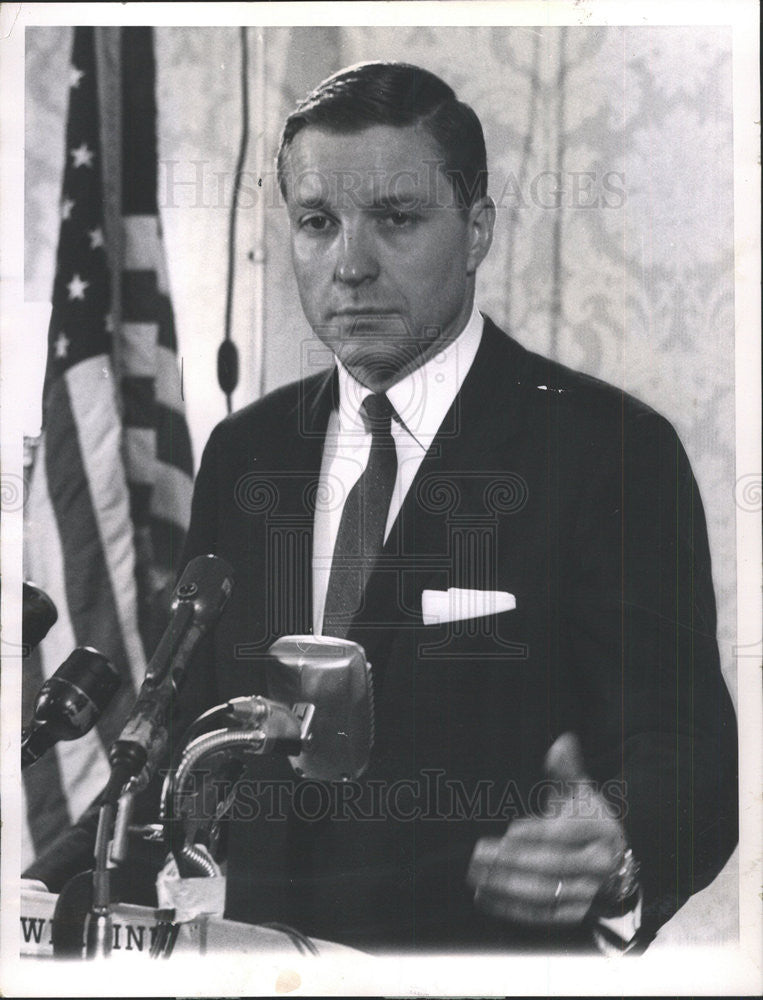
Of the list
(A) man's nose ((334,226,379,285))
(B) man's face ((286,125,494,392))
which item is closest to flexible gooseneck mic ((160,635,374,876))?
(B) man's face ((286,125,494,392))

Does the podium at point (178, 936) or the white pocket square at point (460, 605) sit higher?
the white pocket square at point (460, 605)

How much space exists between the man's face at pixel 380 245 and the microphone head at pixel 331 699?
1.75 feet

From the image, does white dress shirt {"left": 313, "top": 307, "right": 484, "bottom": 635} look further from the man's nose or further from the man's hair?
the man's hair

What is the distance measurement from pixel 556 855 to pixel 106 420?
1.23 m

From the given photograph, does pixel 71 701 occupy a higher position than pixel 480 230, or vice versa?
pixel 480 230

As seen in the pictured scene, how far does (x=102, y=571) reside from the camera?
200cm

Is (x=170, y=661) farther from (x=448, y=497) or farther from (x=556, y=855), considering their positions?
(x=556, y=855)

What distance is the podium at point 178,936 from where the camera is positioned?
196 centimetres

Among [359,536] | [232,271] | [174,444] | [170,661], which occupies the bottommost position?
[170,661]

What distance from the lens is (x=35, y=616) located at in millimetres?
2014

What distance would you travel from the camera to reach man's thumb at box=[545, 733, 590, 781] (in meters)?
1.94

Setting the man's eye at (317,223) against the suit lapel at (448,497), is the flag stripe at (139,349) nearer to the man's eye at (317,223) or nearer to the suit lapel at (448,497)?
the man's eye at (317,223)

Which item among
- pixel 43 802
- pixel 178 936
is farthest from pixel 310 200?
pixel 178 936

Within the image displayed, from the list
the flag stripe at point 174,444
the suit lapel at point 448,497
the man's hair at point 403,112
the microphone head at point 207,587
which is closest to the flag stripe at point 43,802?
the microphone head at point 207,587
